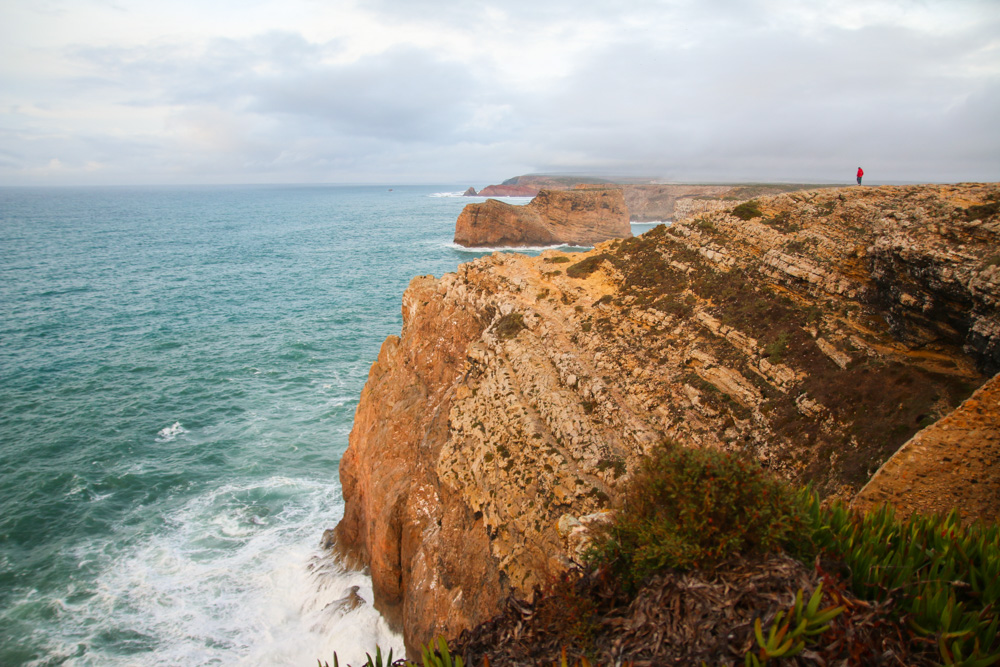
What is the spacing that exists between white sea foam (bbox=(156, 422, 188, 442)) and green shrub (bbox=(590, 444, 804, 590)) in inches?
1042

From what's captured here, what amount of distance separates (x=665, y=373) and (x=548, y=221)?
87168 millimetres

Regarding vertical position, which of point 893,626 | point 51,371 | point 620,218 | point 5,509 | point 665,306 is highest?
point 620,218

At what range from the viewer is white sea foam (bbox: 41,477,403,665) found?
1502cm

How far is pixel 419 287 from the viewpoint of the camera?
2003 cm

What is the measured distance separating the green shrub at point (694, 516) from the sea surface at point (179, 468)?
36.6 ft

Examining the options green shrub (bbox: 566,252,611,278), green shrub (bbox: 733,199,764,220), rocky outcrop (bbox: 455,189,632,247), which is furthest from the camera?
rocky outcrop (bbox: 455,189,632,247)

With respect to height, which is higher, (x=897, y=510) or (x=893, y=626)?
(x=893, y=626)

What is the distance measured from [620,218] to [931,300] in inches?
3864

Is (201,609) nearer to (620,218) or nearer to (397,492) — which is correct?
(397,492)

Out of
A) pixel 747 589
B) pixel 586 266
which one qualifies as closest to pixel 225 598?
pixel 586 266

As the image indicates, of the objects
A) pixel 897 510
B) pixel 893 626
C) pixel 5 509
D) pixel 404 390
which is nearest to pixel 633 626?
pixel 893 626

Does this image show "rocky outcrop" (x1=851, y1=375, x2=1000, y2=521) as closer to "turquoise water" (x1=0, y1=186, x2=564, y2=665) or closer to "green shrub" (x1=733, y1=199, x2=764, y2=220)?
"green shrub" (x1=733, y1=199, x2=764, y2=220)

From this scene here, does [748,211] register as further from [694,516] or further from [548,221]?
[548,221]

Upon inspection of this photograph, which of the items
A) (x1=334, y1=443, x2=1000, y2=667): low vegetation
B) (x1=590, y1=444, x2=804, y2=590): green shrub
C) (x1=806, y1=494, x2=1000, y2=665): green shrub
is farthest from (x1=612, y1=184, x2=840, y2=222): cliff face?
(x1=590, y1=444, x2=804, y2=590): green shrub
